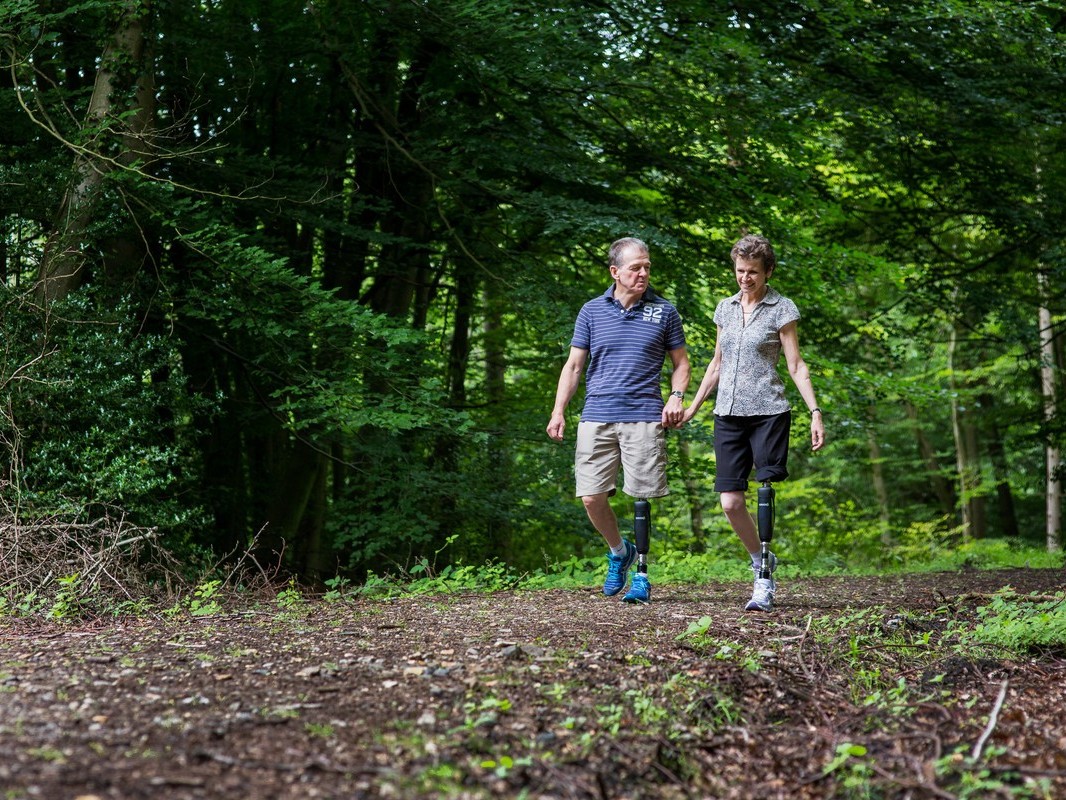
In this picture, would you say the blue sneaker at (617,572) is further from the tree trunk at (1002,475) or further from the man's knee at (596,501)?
the tree trunk at (1002,475)

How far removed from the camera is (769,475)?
562cm

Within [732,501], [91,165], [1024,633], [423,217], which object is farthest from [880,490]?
[91,165]

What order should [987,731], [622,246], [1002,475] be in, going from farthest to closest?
[1002,475] < [622,246] < [987,731]

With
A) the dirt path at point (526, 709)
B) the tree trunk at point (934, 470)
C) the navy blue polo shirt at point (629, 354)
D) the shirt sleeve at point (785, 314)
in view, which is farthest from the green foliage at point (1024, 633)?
the tree trunk at point (934, 470)

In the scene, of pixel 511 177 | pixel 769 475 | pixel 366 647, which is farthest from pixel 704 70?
pixel 366 647

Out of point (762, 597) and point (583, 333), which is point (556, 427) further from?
point (762, 597)

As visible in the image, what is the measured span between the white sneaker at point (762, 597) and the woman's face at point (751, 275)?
161 centimetres

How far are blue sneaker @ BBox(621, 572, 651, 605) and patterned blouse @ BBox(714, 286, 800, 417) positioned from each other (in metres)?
1.14

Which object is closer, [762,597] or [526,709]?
[526,709]

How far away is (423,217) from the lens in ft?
38.1

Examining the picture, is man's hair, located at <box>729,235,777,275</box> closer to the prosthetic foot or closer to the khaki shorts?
the khaki shorts

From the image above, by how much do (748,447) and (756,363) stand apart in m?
0.49

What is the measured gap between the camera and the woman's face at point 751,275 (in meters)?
5.65

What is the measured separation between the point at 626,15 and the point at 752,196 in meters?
2.21
